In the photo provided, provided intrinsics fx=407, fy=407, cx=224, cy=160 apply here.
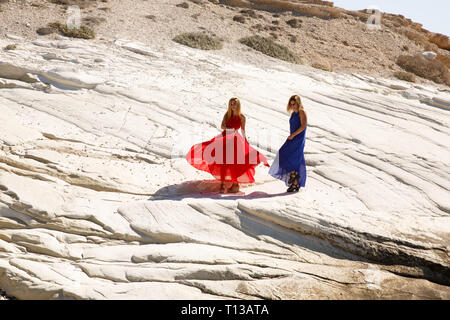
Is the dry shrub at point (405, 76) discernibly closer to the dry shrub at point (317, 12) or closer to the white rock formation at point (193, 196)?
the white rock formation at point (193, 196)

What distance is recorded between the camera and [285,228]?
18.6 feet

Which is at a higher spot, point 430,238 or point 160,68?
point 160,68

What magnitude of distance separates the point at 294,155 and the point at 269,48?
38.8ft

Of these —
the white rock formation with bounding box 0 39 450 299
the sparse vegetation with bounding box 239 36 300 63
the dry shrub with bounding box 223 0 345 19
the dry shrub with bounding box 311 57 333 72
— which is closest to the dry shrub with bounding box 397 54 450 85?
the dry shrub with bounding box 311 57 333 72

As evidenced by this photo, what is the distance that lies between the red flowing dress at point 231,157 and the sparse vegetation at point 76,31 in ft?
31.3

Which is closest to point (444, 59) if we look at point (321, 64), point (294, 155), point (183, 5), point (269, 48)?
point (321, 64)

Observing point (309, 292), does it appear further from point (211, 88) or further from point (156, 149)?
point (211, 88)

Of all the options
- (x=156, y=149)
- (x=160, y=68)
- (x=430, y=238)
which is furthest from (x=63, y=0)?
(x=430, y=238)

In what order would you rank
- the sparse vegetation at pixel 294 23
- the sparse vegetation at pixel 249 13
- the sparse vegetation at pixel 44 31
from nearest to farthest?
1. the sparse vegetation at pixel 44 31
2. the sparse vegetation at pixel 249 13
3. the sparse vegetation at pixel 294 23

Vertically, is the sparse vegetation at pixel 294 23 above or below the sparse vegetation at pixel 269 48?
above

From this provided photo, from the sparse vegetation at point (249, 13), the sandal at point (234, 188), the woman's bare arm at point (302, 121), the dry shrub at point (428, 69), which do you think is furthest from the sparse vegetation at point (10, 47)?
the dry shrub at point (428, 69)

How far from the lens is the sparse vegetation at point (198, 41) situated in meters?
15.5

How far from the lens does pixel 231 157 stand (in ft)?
22.1

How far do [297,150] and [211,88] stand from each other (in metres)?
5.03
